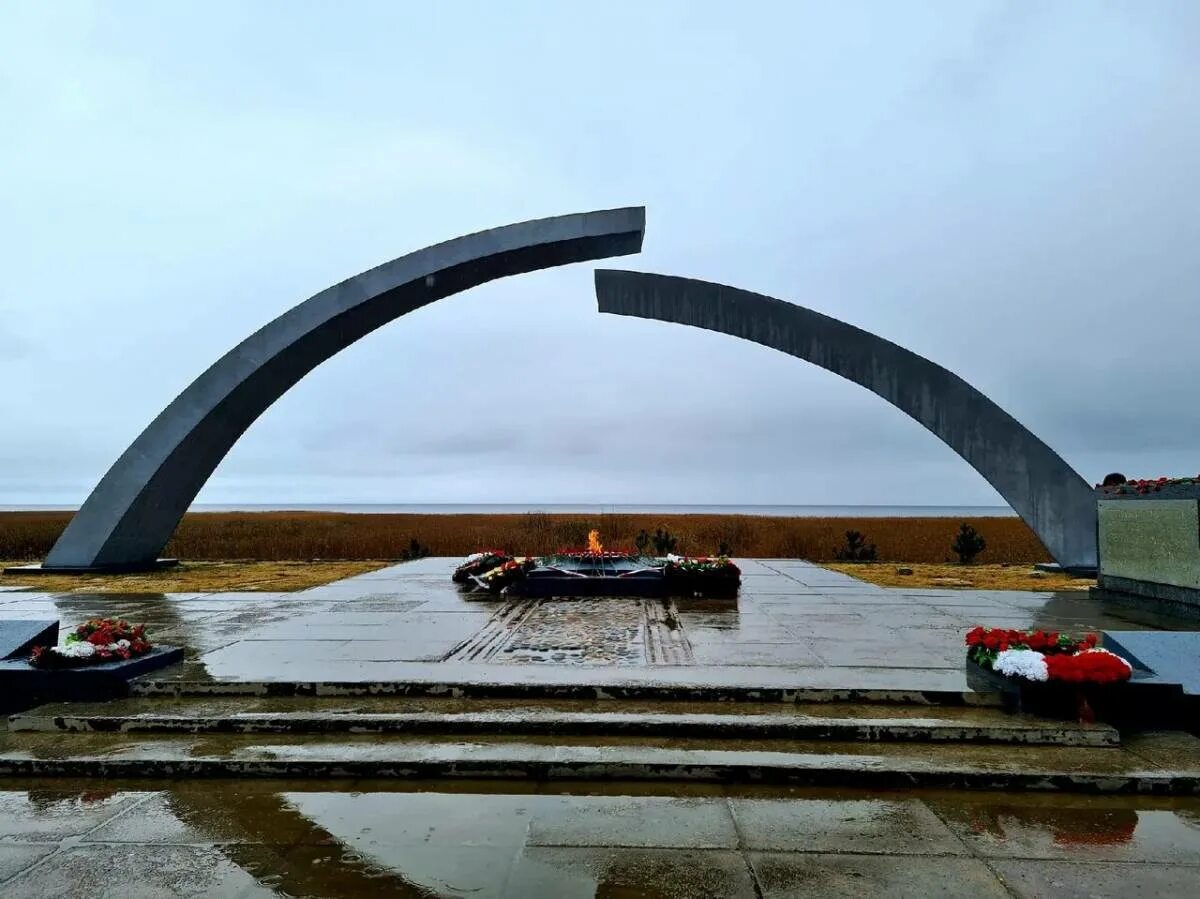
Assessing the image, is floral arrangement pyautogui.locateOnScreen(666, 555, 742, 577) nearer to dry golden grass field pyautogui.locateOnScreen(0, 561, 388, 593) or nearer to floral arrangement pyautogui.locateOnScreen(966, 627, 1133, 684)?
dry golden grass field pyautogui.locateOnScreen(0, 561, 388, 593)

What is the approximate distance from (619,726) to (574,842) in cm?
164

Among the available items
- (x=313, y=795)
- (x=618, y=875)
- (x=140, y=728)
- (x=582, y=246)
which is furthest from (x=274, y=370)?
(x=618, y=875)

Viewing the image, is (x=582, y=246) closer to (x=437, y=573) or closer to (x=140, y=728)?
(x=437, y=573)

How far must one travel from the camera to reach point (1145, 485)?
12406 millimetres

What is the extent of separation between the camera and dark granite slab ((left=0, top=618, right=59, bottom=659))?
7223 millimetres

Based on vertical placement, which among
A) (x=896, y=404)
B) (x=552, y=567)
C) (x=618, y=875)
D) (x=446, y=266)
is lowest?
(x=618, y=875)

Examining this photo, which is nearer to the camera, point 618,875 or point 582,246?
point 618,875

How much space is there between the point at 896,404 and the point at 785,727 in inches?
479

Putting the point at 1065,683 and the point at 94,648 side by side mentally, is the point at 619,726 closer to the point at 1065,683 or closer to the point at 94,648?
the point at 1065,683

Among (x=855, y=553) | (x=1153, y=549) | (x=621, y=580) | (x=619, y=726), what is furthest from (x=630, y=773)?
(x=855, y=553)

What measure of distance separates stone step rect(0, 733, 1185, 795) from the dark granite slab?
156 cm

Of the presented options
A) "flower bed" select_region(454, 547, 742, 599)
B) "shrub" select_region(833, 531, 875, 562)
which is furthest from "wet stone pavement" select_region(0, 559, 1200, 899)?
"shrub" select_region(833, 531, 875, 562)

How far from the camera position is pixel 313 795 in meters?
5.05

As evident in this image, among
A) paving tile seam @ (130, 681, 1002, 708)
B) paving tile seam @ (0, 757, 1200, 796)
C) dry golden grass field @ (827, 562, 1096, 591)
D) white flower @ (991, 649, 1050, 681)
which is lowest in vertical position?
paving tile seam @ (0, 757, 1200, 796)
